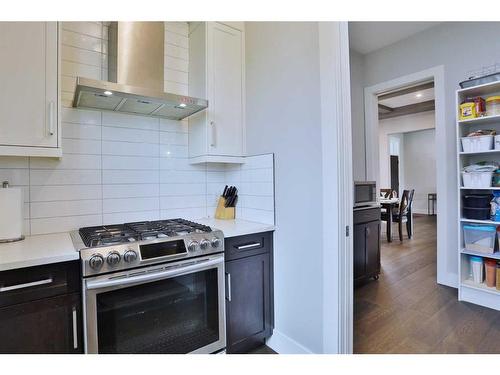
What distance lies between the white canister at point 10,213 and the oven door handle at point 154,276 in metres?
0.63

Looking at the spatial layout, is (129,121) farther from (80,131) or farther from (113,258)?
(113,258)

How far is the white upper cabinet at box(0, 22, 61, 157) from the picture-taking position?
134 centimetres

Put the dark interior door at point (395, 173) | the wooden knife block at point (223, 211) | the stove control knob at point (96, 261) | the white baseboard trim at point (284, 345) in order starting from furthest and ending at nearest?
1. the dark interior door at point (395, 173)
2. the wooden knife block at point (223, 211)
3. the white baseboard trim at point (284, 345)
4. the stove control knob at point (96, 261)

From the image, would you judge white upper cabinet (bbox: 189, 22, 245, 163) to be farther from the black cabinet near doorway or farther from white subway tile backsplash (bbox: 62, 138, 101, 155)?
the black cabinet near doorway

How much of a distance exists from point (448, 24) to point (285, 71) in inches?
94.8

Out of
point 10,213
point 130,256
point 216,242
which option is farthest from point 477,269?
point 10,213

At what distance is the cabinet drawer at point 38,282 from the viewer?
3.66 feet

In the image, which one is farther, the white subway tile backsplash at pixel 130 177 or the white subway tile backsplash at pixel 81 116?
the white subway tile backsplash at pixel 130 177

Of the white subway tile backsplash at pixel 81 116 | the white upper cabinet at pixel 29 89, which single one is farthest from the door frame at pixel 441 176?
the white upper cabinet at pixel 29 89

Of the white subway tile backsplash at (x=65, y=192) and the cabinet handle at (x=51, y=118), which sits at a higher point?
the cabinet handle at (x=51, y=118)

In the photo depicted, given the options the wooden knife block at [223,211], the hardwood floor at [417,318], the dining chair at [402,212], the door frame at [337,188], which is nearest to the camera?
the door frame at [337,188]

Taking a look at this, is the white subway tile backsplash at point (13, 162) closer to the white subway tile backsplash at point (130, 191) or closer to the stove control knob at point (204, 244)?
the white subway tile backsplash at point (130, 191)
